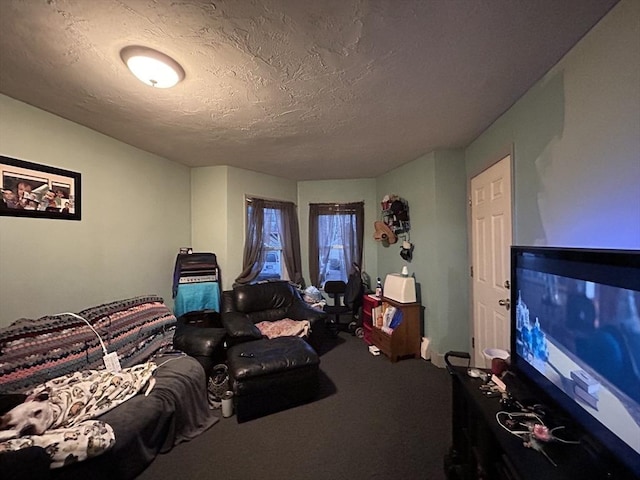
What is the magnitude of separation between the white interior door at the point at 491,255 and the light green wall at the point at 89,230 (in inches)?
135

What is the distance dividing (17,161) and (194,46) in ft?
5.35

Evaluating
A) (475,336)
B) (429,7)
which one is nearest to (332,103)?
(429,7)

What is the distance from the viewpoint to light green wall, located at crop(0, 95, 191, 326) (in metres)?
2.01

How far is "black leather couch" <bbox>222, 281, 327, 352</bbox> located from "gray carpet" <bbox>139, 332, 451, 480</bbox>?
0.77 m

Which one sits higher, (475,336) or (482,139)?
(482,139)

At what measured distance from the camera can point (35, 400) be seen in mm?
1545

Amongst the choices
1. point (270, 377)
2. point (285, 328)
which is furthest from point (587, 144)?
point (285, 328)

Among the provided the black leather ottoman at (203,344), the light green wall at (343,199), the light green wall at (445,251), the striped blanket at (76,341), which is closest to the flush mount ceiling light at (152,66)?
the striped blanket at (76,341)

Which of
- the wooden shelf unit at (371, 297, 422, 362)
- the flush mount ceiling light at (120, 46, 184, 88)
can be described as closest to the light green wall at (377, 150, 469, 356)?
the wooden shelf unit at (371, 297, 422, 362)

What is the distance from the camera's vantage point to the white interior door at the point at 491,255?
7.63ft

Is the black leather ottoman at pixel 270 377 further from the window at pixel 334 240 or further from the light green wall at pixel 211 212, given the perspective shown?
the window at pixel 334 240

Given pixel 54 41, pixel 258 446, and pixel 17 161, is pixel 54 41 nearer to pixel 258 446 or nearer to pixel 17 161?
pixel 17 161

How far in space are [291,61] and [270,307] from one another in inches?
116

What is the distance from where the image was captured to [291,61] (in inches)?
61.8
